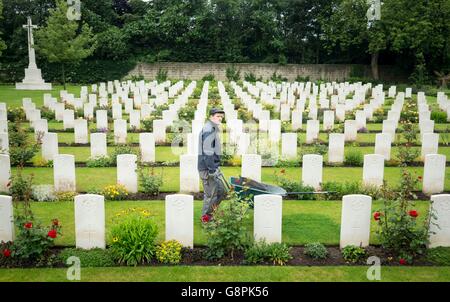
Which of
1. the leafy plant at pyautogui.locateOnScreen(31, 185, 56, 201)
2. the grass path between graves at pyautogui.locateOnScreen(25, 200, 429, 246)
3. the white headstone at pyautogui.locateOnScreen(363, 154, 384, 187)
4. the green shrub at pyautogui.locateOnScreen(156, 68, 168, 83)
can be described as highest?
the green shrub at pyautogui.locateOnScreen(156, 68, 168, 83)

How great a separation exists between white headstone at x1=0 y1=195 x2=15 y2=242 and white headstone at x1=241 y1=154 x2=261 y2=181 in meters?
4.73

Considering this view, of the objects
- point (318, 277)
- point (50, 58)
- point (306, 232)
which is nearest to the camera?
point (318, 277)

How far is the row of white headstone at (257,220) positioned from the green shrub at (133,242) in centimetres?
36

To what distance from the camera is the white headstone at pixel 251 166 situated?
10188 mm

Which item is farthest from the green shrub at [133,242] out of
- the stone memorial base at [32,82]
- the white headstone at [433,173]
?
the stone memorial base at [32,82]

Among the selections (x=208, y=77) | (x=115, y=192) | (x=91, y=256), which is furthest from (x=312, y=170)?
(x=208, y=77)

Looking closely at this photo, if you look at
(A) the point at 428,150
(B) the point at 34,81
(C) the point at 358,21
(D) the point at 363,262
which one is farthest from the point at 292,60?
(D) the point at 363,262

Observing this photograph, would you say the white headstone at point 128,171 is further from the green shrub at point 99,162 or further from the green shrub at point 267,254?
the green shrub at point 267,254

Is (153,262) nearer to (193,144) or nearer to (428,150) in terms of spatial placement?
(193,144)

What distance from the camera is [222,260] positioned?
7031 mm

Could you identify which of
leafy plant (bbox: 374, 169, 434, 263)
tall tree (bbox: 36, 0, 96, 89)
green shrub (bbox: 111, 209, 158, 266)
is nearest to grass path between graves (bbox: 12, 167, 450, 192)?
green shrub (bbox: 111, 209, 158, 266)

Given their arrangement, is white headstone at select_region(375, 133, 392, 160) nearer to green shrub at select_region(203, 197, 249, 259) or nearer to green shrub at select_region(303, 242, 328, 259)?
green shrub at select_region(303, 242, 328, 259)

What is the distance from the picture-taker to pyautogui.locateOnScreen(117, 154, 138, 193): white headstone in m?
10.1
